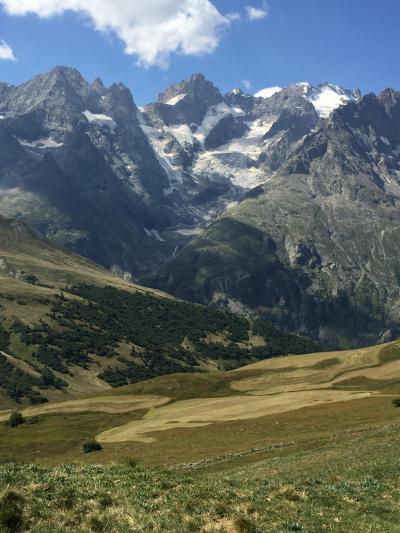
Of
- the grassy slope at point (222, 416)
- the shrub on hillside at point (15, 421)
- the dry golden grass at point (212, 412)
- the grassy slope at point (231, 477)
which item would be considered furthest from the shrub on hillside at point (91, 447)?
the shrub on hillside at point (15, 421)

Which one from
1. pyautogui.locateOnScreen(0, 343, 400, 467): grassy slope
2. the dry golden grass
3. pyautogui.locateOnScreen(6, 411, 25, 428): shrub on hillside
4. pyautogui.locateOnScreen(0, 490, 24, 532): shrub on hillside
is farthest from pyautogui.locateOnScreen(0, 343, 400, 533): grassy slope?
pyautogui.locateOnScreen(6, 411, 25, 428): shrub on hillside

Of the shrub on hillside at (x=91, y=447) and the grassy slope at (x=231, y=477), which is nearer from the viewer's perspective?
the grassy slope at (x=231, y=477)

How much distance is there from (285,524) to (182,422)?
72.6 metres

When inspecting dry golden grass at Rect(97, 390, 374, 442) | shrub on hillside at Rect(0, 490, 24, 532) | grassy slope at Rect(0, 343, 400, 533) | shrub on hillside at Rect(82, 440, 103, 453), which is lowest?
dry golden grass at Rect(97, 390, 374, 442)

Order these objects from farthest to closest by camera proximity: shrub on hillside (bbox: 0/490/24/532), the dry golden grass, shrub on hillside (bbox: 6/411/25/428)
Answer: shrub on hillside (bbox: 6/411/25/428) → the dry golden grass → shrub on hillside (bbox: 0/490/24/532)

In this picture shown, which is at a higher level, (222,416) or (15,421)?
(15,421)

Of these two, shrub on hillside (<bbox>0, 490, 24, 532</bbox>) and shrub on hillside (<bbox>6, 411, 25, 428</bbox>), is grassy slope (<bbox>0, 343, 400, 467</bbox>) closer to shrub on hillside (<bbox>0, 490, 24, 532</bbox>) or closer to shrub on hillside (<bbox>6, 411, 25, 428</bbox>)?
shrub on hillside (<bbox>6, 411, 25, 428</bbox>)

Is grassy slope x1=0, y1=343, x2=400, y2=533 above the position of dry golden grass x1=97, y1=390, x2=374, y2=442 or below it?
above

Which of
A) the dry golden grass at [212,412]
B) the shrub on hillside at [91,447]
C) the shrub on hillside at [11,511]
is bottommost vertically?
the dry golden grass at [212,412]

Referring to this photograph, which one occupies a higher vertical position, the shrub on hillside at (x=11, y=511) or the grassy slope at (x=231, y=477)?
the shrub on hillside at (x=11, y=511)

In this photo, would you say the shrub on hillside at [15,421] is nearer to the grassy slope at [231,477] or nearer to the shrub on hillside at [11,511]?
the grassy slope at [231,477]

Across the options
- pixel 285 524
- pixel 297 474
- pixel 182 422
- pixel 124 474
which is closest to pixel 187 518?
pixel 285 524

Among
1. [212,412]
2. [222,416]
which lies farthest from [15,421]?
[222,416]

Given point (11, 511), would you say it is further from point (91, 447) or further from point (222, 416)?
point (222, 416)
